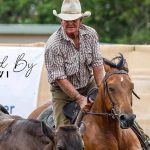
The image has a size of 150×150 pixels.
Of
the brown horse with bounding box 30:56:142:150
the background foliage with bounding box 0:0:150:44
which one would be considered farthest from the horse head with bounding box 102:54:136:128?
the background foliage with bounding box 0:0:150:44

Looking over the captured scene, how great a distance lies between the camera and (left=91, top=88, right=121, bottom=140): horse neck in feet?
32.1

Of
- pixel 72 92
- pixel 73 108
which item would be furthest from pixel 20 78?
pixel 72 92

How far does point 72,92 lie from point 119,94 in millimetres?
640

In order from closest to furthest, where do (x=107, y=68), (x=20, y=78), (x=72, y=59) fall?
(x=72, y=59) → (x=107, y=68) → (x=20, y=78)

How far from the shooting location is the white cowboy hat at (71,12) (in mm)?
9805

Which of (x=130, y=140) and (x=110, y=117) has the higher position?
(x=110, y=117)

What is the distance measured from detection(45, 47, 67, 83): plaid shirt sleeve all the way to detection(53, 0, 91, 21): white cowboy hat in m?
0.42

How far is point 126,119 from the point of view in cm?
918

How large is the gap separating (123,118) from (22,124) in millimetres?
1199

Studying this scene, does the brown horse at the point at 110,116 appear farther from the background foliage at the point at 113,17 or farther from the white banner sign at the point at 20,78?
the background foliage at the point at 113,17

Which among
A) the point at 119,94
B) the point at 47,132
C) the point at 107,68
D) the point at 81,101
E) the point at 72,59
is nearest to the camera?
the point at 47,132

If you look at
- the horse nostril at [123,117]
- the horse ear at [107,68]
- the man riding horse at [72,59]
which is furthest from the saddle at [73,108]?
the horse nostril at [123,117]

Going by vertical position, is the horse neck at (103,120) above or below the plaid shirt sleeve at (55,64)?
below

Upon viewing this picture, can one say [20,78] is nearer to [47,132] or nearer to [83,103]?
[83,103]
